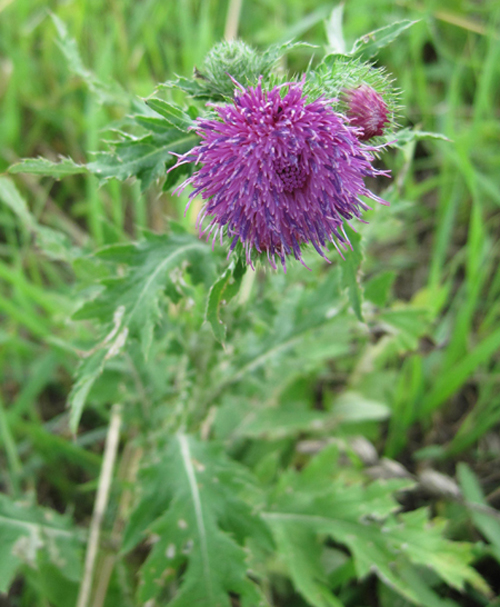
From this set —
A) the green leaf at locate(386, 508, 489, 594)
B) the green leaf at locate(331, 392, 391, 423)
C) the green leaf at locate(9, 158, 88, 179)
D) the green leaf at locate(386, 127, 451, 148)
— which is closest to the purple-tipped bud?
the green leaf at locate(386, 127, 451, 148)

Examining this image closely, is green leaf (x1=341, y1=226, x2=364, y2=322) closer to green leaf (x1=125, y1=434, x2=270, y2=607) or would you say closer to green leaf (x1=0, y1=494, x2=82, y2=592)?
green leaf (x1=125, y1=434, x2=270, y2=607)

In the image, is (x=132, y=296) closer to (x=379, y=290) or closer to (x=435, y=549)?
(x=379, y=290)

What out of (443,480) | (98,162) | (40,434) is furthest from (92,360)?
(443,480)

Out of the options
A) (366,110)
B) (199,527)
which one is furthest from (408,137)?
(199,527)

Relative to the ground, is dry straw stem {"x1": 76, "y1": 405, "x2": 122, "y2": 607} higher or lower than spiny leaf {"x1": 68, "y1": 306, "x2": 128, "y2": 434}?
lower

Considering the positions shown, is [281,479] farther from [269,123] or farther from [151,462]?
[269,123]
